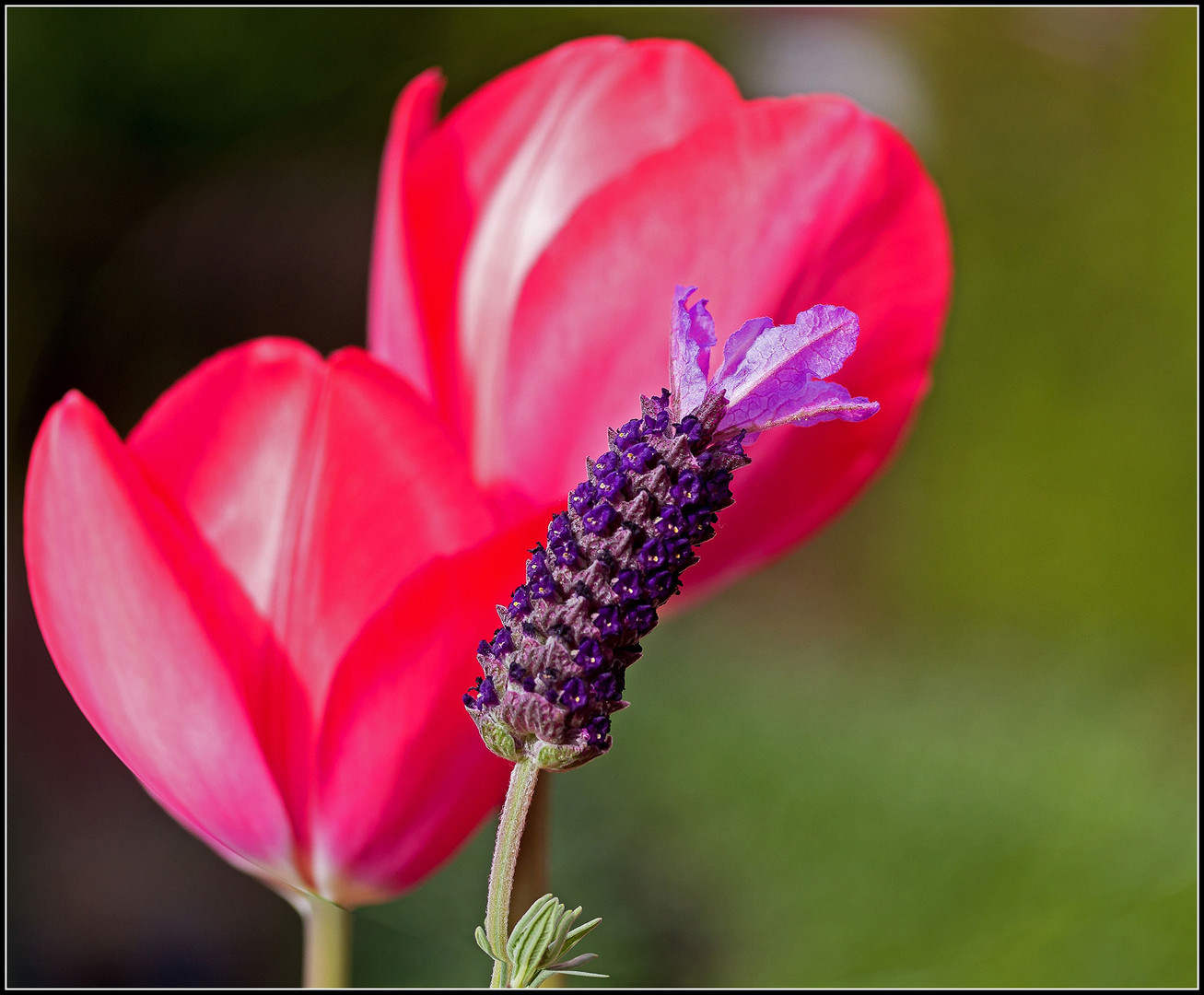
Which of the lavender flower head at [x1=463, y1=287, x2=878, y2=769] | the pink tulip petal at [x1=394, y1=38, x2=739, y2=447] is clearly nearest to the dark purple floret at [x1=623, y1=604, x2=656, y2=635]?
the lavender flower head at [x1=463, y1=287, x2=878, y2=769]

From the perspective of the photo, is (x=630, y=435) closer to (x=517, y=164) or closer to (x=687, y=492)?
(x=687, y=492)

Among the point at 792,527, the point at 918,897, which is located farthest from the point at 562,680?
the point at 918,897

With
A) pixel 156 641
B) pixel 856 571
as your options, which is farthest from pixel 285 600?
pixel 856 571

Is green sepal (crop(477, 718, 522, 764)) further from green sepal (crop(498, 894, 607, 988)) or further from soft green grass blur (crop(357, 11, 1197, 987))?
soft green grass blur (crop(357, 11, 1197, 987))

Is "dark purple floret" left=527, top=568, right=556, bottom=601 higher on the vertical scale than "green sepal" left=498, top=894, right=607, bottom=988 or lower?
higher

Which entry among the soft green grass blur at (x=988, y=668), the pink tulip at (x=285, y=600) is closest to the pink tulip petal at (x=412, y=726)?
the pink tulip at (x=285, y=600)

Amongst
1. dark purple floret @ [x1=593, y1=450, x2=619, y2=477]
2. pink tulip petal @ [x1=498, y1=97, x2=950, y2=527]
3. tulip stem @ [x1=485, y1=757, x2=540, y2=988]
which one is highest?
pink tulip petal @ [x1=498, y1=97, x2=950, y2=527]

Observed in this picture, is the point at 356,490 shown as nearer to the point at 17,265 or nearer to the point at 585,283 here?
the point at 585,283
